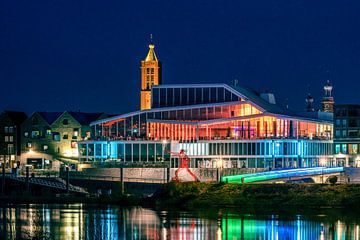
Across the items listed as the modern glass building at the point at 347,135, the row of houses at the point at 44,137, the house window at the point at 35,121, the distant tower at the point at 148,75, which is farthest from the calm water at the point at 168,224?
the distant tower at the point at 148,75

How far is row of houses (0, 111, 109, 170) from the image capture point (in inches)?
5669

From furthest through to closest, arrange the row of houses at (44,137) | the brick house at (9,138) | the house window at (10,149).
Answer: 1. the house window at (10,149)
2. the brick house at (9,138)
3. the row of houses at (44,137)

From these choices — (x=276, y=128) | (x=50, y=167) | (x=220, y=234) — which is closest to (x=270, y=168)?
(x=276, y=128)

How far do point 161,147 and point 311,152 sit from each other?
1697 cm

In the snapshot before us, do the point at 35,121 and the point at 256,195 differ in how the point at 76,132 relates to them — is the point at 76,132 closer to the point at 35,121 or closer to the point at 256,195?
the point at 35,121

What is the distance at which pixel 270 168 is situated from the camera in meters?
123

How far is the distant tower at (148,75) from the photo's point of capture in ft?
501

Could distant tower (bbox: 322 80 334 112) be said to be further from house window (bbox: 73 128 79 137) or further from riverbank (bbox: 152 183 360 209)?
riverbank (bbox: 152 183 360 209)

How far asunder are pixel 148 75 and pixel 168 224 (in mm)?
69287

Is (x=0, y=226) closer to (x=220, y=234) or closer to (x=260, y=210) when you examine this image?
(x=220, y=234)

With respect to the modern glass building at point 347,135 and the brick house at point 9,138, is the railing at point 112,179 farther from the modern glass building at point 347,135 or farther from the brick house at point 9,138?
the modern glass building at point 347,135

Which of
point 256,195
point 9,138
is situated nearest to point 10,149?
point 9,138

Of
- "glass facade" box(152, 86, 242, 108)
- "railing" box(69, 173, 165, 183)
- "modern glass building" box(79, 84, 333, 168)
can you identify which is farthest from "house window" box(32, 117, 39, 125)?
"railing" box(69, 173, 165, 183)

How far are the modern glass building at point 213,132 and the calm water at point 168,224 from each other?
93.9 feet
